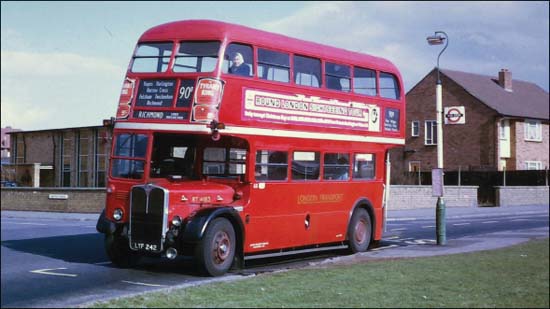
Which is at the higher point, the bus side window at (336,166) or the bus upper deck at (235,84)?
the bus upper deck at (235,84)

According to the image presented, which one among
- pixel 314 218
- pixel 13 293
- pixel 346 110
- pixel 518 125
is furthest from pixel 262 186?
pixel 518 125

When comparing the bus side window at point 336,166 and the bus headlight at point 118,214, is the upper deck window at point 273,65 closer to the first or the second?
the bus side window at point 336,166

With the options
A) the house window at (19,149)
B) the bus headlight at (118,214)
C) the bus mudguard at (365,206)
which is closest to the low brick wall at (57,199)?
the house window at (19,149)

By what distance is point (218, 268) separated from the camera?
489 inches

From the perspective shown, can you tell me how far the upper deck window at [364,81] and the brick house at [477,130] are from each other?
113ft

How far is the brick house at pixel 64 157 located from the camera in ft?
140

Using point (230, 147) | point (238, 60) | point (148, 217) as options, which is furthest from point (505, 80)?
point (148, 217)

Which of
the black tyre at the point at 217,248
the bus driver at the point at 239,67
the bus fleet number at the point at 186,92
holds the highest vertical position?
the bus driver at the point at 239,67

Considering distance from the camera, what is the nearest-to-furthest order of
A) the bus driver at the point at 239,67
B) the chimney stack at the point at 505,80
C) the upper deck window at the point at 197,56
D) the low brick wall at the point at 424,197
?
the upper deck window at the point at 197,56
the bus driver at the point at 239,67
the low brick wall at the point at 424,197
the chimney stack at the point at 505,80

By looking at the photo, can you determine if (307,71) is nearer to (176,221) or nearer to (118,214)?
(176,221)

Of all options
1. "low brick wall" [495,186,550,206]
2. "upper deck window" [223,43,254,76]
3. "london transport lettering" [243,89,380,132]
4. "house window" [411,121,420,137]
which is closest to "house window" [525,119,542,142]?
"house window" [411,121,420,137]

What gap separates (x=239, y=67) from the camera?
13.1 metres

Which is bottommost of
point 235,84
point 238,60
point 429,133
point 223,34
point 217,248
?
point 217,248

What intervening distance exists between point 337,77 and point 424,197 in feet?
74.8
